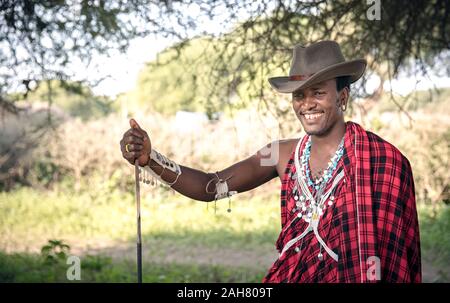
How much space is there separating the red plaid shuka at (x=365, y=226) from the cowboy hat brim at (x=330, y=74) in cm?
28

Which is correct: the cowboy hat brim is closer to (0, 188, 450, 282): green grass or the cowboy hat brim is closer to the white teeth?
the white teeth

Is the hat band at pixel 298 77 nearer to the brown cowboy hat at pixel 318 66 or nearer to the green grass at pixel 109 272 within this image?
the brown cowboy hat at pixel 318 66

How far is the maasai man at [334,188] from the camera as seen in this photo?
307 cm

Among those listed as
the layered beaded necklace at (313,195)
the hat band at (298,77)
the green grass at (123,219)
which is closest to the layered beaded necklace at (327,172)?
the layered beaded necklace at (313,195)

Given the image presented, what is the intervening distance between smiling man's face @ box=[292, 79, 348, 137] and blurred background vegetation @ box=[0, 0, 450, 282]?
162 centimetres

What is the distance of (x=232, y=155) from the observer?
37.1 ft

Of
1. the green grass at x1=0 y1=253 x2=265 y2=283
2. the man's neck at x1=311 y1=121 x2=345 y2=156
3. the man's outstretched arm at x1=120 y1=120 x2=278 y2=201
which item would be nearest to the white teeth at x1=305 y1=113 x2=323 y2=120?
the man's neck at x1=311 y1=121 x2=345 y2=156

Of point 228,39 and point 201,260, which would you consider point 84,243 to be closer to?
point 201,260

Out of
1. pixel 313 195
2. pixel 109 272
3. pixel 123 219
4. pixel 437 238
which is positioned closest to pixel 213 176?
pixel 313 195

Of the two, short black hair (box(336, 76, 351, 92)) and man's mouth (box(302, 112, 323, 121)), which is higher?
short black hair (box(336, 76, 351, 92))

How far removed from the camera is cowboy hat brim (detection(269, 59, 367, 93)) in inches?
123

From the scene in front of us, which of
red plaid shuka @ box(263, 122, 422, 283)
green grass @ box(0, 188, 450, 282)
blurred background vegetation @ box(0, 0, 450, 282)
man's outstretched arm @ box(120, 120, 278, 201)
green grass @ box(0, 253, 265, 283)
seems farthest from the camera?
green grass @ box(0, 188, 450, 282)

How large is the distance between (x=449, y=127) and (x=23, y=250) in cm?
675
